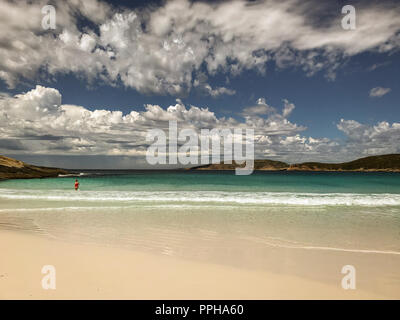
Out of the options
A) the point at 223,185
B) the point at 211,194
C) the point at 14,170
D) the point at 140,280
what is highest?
the point at 14,170

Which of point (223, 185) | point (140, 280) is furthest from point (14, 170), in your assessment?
point (140, 280)

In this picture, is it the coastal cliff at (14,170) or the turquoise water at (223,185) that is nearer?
the turquoise water at (223,185)

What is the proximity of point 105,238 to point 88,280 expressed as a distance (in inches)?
150

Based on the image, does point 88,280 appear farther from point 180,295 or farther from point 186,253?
point 186,253

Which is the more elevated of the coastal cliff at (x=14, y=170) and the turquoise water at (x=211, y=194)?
the coastal cliff at (x=14, y=170)

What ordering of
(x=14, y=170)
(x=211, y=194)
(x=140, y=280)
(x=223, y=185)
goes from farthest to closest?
(x=14, y=170) → (x=223, y=185) → (x=211, y=194) → (x=140, y=280)

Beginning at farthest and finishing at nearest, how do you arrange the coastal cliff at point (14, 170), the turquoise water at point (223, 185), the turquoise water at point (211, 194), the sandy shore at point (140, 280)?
the coastal cliff at point (14, 170), the turquoise water at point (223, 185), the turquoise water at point (211, 194), the sandy shore at point (140, 280)

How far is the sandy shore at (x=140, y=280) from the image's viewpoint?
461 centimetres

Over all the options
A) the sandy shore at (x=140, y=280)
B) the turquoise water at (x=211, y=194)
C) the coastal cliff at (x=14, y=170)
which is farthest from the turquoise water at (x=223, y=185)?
the sandy shore at (x=140, y=280)

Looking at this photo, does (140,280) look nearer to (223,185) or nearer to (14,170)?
(223,185)

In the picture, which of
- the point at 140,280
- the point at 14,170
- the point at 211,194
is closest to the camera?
the point at 140,280

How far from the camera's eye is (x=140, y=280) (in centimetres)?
519

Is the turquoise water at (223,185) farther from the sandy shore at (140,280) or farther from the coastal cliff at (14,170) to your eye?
the sandy shore at (140,280)

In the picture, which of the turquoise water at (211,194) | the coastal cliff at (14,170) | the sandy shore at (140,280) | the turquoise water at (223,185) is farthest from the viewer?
the coastal cliff at (14,170)
